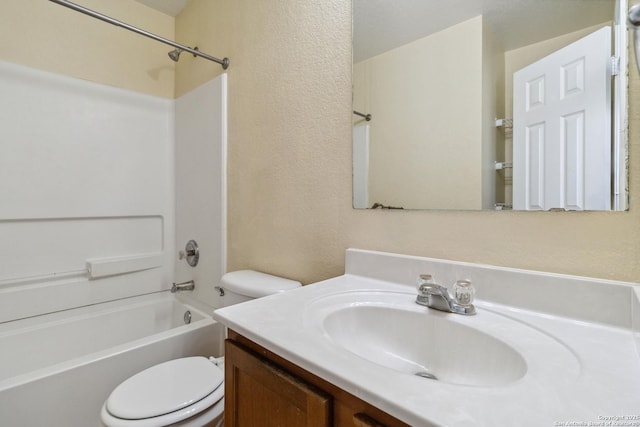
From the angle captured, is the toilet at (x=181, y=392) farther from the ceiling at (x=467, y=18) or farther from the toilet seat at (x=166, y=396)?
the ceiling at (x=467, y=18)

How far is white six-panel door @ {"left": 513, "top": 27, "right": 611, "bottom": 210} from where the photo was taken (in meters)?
0.66

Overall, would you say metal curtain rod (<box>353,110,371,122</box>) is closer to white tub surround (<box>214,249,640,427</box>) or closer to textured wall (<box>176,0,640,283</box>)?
textured wall (<box>176,0,640,283</box>)

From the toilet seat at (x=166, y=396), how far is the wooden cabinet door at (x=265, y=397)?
0.37 m

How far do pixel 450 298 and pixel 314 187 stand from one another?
67cm

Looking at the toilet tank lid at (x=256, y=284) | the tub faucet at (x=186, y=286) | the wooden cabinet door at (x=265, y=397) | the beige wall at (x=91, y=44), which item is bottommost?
the tub faucet at (x=186, y=286)

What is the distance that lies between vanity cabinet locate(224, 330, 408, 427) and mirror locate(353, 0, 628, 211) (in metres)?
0.61

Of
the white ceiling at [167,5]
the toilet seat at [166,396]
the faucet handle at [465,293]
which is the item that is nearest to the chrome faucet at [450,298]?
the faucet handle at [465,293]

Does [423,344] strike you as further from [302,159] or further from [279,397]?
[302,159]

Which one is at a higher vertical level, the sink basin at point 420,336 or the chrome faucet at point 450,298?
the chrome faucet at point 450,298

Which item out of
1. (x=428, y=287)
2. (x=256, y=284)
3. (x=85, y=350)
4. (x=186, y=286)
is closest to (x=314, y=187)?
(x=256, y=284)

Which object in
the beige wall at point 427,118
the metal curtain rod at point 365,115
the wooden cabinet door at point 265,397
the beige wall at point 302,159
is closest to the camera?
the wooden cabinet door at point 265,397

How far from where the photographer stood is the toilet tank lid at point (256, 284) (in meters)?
1.15

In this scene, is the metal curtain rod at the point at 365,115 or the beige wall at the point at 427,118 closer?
the beige wall at the point at 427,118

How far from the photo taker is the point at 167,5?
78.1 inches
